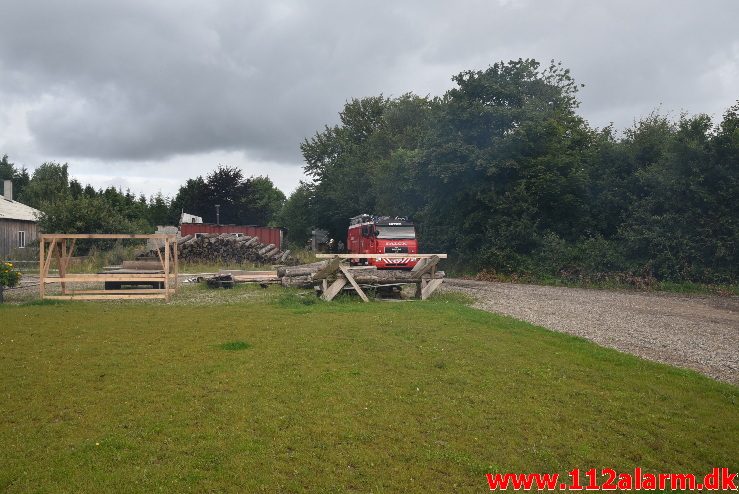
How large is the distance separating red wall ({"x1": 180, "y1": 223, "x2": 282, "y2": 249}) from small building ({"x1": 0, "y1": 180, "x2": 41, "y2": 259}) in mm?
9047

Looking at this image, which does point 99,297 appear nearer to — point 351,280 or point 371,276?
point 351,280

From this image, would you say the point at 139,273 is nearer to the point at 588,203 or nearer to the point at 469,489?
the point at 469,489

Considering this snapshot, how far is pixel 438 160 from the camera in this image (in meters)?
27.6

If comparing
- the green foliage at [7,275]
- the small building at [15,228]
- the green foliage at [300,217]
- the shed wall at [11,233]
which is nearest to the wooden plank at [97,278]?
the green foliage at [7,275]

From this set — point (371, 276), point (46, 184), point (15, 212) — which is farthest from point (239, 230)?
point (46, 184)

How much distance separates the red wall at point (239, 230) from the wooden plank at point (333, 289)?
78.2ft

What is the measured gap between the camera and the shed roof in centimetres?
3631

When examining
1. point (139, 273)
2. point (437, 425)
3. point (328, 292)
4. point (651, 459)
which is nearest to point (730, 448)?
point (651, 459)

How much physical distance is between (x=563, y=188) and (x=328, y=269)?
16132mm

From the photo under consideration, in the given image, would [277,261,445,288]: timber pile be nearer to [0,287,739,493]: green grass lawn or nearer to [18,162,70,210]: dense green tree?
[0,287,739,493]: green grass lawn

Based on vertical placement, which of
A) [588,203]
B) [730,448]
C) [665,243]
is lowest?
[730,448]

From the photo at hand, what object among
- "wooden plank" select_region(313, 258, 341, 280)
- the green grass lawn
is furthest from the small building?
the green grass lawn

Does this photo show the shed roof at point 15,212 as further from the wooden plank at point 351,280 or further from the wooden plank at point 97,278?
the wooden plank at point 351,280

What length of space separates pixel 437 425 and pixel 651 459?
173 centimetres
